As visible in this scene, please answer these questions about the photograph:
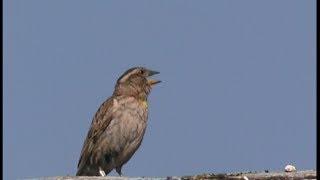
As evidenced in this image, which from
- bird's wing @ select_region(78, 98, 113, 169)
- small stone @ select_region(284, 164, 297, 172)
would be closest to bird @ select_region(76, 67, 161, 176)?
bird's wing @ select_region(78, 98, 113, 169)

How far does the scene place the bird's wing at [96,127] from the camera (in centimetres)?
1233

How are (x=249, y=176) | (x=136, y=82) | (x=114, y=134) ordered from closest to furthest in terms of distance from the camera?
(x=249, y=176) → (x=114, y=134) → (x=136, y=82)

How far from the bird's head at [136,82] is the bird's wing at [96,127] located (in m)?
0.35

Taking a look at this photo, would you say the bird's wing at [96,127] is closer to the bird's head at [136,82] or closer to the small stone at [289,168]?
the bird's head at [136,82]

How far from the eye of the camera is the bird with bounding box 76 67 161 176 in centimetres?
1208

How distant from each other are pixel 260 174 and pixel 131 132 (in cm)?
509

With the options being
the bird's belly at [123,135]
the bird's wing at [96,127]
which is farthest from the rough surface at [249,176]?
the bird's wing at [96,127]

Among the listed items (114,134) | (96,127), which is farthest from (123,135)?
(96,127)

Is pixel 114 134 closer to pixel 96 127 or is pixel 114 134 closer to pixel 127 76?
pixel 96 127

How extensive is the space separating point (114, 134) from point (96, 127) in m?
0.47

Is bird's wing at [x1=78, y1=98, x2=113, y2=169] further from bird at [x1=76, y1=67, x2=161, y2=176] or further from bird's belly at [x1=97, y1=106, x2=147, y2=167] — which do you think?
bird's belly at [x1=97, y1=106, x2=147, y2=167]

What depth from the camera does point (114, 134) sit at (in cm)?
1220

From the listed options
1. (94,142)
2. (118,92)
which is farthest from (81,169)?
(118,92)

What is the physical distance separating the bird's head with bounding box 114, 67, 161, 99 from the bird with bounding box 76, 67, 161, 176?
0.31 feet
